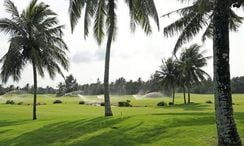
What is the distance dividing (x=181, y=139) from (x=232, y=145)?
3.58 m

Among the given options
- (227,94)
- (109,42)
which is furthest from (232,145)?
(109,42)

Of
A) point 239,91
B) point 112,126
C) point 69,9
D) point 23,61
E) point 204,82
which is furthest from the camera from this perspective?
point 239,91

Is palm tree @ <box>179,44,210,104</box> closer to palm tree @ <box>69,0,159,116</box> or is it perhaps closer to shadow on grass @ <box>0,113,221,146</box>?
palm tree @ <box>69,0,159,116</box>

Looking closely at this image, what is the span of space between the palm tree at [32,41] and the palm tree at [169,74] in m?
37.3

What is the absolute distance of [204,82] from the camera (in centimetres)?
6769

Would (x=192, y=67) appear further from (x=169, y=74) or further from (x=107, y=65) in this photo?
(x=107, y=65)

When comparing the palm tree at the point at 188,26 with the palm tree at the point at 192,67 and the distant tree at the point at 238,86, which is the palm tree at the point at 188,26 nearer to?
the palm tree at the point at 192,67

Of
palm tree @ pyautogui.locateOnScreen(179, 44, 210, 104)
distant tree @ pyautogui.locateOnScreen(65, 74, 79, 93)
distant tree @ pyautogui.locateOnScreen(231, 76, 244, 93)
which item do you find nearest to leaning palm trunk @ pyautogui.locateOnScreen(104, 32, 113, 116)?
Result: palm tree @ pyautogui.locateOnScreen(179, 44, 210, 104)

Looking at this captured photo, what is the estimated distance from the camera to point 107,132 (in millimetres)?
18672

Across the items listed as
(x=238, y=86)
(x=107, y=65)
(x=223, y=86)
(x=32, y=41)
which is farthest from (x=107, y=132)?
(x=238, y=86)

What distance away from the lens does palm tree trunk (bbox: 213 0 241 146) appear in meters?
12.9

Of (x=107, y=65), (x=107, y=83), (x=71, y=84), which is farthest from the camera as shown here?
(x=71, y=84)

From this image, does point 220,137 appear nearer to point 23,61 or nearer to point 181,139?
point 181,139

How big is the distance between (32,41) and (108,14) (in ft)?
27.3
